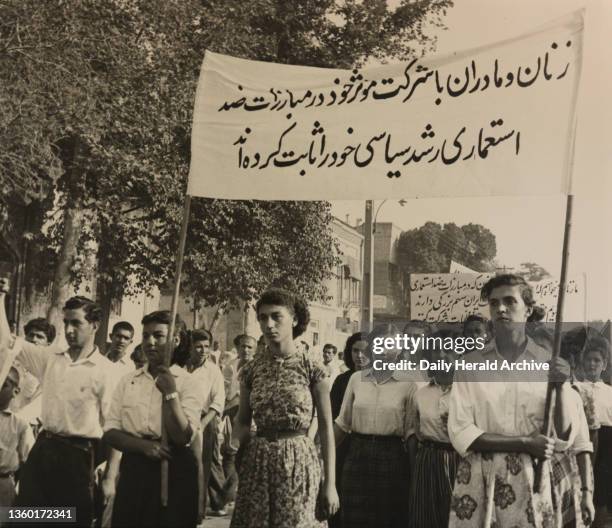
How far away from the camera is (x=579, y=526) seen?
443 cm

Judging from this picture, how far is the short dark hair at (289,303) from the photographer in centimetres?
396

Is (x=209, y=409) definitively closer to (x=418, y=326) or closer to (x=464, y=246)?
(x=418, y=326)

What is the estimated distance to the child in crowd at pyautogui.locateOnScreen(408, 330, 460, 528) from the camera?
4730 millimetres

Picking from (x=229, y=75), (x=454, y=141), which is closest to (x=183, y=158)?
(x=229, y=75)

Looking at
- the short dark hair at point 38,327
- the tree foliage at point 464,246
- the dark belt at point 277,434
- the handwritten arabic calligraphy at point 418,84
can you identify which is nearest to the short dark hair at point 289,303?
the dark belt at point 277,434

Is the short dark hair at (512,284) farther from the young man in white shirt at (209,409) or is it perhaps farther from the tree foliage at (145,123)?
the tree foliage at (145,123)

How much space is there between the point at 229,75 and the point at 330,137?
689mm

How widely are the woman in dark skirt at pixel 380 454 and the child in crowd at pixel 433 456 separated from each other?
6 cm

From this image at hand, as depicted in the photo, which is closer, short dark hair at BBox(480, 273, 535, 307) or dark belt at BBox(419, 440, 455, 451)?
short dark hair at BBox(480, 273, 535, 307)

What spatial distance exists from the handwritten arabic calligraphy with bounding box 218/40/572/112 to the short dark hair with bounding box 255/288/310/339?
1252 millimetres

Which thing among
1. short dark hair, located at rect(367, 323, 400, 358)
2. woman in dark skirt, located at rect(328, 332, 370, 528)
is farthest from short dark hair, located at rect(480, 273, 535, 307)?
woman in dark skirt, located at rect(328, 332, 370, 528)

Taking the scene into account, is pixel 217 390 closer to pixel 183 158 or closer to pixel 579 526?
pixel 579 526

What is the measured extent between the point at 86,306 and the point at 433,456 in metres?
2.00

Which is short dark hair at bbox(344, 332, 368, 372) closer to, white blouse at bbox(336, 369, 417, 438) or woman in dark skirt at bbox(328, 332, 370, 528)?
woman in dark skirt at bbox(328, 332, 370, 528)
